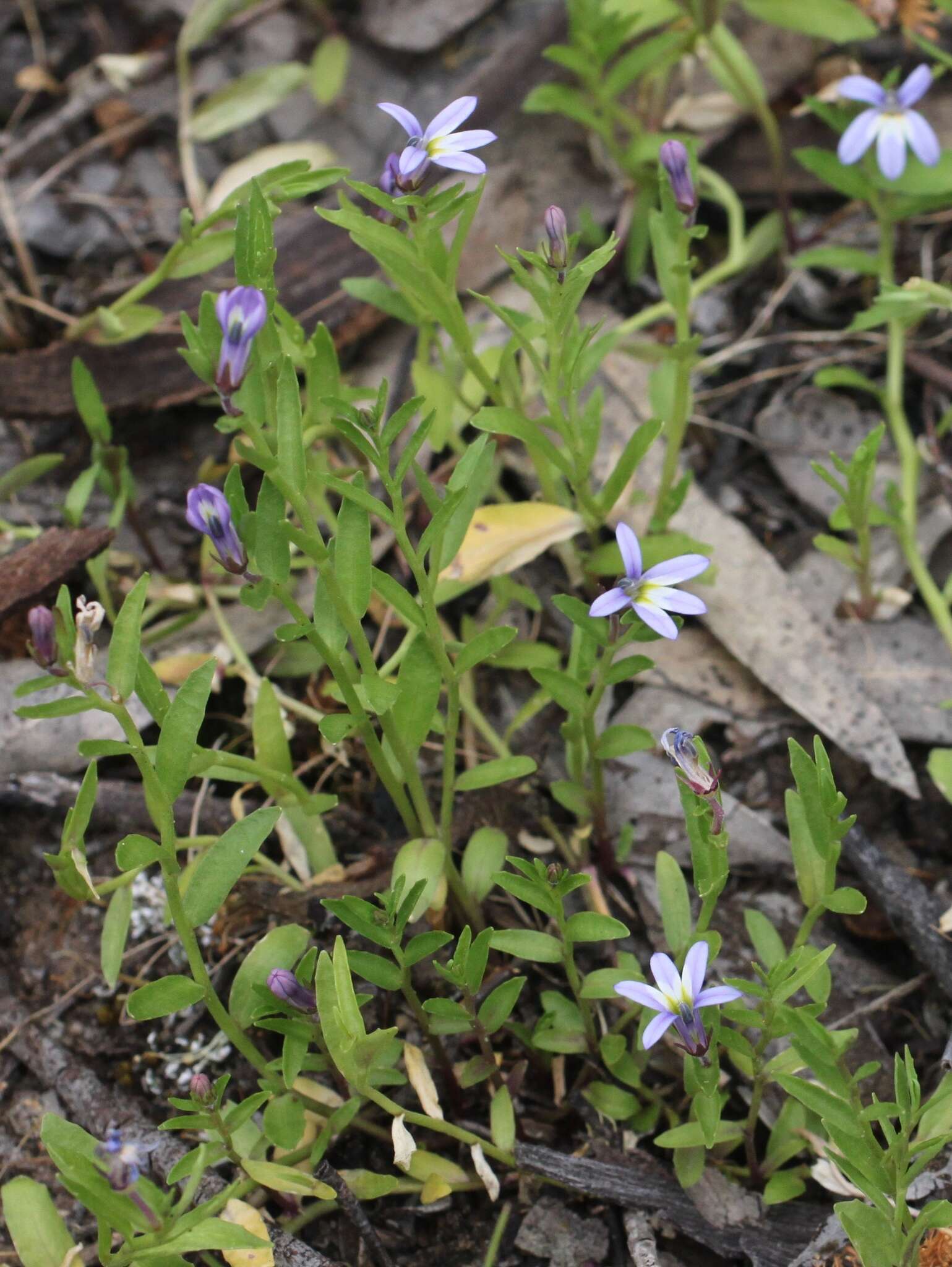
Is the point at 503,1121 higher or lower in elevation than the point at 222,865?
lower

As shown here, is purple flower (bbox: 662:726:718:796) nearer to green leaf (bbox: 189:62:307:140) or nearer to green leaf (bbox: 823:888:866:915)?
green leaf (bbox: 823:888:866:915)

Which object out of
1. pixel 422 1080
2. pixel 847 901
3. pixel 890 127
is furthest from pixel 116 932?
pixel 890 127

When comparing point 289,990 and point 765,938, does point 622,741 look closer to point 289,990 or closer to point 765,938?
point 765,938

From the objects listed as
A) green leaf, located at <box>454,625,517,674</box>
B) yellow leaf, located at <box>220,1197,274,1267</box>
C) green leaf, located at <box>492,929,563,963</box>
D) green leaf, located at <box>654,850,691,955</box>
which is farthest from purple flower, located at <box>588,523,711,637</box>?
yellow leaf, located at <box>220,1197,274,1267</box>

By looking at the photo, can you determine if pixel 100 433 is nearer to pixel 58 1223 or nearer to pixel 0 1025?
pixel 0 1025

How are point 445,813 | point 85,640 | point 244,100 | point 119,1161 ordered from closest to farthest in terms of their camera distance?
point 119,1161, point 85,640, point 445,813, point 244,100

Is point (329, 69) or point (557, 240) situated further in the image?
point (329, 69)

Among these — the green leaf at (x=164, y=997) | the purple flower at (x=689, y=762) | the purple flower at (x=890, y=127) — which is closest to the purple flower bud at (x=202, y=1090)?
the green leaf at (x=164, y=997)
